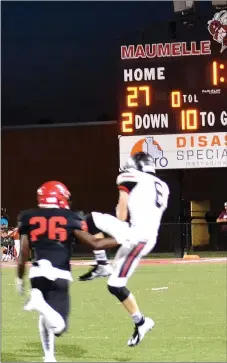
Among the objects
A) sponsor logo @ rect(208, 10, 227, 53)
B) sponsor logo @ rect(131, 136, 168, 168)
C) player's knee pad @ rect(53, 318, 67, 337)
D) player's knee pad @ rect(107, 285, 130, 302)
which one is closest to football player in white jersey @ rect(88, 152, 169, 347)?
player's knee pad @ rect(107, 285, 130, 302)

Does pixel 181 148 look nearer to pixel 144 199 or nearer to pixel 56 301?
pixel 144 199

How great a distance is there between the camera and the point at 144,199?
7.03 m

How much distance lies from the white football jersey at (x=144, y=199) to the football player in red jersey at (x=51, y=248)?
958 mm

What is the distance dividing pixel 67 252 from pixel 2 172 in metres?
26.2

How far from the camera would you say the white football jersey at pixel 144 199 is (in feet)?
22.9

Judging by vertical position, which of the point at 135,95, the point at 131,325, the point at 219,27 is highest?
the point at 219,27

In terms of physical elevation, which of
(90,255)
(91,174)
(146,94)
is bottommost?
(90,255)

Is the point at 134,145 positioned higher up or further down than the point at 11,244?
higher up

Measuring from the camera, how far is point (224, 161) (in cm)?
2202

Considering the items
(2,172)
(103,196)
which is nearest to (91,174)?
(103,196)

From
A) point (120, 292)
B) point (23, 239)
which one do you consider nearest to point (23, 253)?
point (23, 239)

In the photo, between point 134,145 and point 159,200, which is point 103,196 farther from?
point 159,200

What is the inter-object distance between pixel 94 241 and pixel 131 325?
3385mm

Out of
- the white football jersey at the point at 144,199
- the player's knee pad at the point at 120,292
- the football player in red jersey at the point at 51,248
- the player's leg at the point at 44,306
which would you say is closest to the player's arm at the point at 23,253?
the football player in red jersey at the point at 51,248
